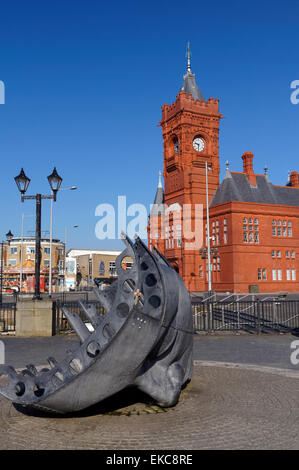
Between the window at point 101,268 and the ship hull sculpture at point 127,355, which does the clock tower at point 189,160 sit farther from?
the ship hull sculpture at point 127,355

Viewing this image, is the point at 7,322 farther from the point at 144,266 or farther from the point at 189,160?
the point at 189,160

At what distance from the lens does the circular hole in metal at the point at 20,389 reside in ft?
17.8

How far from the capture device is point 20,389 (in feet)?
17.9

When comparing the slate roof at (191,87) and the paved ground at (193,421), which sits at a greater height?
the slate roof at (191,87)

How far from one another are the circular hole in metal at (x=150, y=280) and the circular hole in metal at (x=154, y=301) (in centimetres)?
19

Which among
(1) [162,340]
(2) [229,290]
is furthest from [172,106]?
(1) [162,340]

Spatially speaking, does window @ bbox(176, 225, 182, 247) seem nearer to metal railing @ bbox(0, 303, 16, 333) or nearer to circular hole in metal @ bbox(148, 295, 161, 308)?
metal railing @ bbox(0, 303, 16, 333)

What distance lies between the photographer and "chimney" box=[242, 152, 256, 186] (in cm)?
5341

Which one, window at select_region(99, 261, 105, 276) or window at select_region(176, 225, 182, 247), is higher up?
window at select_region(176, 225, 182, 247)

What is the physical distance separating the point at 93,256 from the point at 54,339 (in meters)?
74.1

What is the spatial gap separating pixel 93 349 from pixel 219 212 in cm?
4505

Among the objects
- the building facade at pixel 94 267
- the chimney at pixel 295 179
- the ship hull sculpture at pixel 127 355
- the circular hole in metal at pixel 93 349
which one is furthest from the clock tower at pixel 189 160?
the circular hole in metal at pixel 93 349

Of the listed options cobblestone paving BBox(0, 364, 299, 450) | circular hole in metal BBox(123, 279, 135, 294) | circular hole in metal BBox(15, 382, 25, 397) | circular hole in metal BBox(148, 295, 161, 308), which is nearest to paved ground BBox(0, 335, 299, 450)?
cobblestone paving BBox(0, 364, 299, 450)

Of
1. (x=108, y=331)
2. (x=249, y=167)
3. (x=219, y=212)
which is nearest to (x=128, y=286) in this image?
(x=108, y=331)
